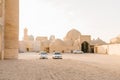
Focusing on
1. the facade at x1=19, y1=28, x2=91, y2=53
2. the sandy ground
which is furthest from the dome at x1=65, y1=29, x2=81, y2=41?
the sandy ground

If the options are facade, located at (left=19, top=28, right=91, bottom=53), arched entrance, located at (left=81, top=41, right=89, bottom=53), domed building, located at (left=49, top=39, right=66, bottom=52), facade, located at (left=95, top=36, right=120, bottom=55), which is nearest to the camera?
facade, located at (left=95, top=36, right=120, bottom=55)

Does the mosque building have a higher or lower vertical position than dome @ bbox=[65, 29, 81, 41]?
lower

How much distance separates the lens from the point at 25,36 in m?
92.8

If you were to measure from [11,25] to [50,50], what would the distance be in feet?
135

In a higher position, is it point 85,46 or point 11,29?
point 11,29

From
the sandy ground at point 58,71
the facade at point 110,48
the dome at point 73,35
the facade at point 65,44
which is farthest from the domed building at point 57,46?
the sandy ground at point 58,71

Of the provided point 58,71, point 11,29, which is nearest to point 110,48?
point 11,29

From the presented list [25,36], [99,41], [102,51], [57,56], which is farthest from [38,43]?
[57,56]

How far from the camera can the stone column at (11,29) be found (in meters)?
31.0

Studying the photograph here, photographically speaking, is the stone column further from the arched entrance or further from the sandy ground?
the arched entrance

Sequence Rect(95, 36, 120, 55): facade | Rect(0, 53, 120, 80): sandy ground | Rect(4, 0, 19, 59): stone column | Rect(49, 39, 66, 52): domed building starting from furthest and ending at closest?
1. Rect(49, 39, 66, 52): domed building
2. Rect(95, 36, 120, 55): facade
3. Rect(4, 0, 19, 59): stone column
4. Rect(0, 53, 120, 80): sandy ground

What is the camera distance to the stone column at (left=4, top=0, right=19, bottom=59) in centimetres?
3097

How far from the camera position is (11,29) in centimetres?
3161

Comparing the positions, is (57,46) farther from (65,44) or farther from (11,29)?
(11,29)
